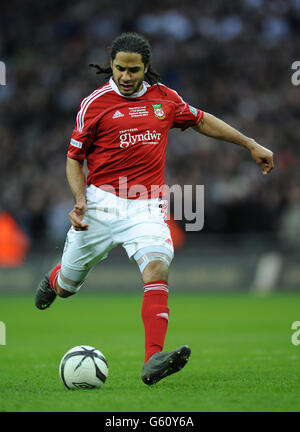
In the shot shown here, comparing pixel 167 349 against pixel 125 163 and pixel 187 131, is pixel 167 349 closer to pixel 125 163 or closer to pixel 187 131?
pixel 125 163

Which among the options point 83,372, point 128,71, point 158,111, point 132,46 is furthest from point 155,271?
point 132,46

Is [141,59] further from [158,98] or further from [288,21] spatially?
[288,21]

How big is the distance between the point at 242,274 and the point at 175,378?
10.3 metres

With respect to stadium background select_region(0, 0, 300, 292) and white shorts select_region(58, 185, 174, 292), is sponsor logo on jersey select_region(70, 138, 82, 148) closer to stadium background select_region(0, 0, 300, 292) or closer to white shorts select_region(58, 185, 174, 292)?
white shorts select_region(58, 185, 174, 292)

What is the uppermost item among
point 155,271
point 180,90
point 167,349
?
point 180,90

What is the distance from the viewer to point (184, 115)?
250 inches

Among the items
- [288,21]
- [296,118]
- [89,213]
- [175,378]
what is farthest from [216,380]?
[288,21]

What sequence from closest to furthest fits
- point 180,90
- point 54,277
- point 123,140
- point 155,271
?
point 155,271 → point 123,140 → point 54,277 → point 180,90

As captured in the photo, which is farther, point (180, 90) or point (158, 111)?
point (180, 90)

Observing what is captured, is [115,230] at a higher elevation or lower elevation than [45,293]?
higher

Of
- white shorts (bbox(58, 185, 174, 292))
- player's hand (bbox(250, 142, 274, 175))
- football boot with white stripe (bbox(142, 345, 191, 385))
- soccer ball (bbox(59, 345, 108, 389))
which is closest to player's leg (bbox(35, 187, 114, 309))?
white shorts (bbox(58, 185, 174, 292))

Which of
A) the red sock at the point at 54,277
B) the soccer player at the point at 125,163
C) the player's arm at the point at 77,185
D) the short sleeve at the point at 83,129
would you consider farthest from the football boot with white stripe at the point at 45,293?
the short sleeve at the point at 83,129

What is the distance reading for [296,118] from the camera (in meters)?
19.0

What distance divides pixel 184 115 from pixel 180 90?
1393 centimetres
